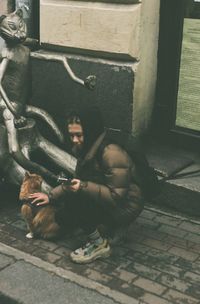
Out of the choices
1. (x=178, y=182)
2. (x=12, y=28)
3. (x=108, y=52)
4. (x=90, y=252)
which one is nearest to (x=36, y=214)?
(x=90, y=252)

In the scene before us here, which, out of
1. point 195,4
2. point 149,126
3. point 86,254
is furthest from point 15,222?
point 195,4

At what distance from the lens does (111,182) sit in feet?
A: 13.9

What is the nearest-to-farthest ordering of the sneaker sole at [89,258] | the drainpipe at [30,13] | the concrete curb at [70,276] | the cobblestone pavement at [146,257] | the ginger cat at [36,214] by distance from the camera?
the concrete curb at [70,276] < the cobblestone pavement at [146,257] < the sneaker sole at [89,258] < the ginger cat at [36,214] < the drainpipe at [30,13]

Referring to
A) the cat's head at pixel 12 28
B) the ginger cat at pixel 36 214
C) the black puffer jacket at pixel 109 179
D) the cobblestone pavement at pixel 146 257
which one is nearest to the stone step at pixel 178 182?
the cobblestone pavement at pixel 146 257

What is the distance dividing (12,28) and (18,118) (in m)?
0.87

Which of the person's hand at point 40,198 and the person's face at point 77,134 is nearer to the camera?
the person's face at point 77,134

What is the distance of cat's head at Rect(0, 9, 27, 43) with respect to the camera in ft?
16.9

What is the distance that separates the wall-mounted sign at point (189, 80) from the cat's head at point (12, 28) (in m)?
1.87

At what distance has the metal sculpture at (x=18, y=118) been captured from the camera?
518 cm

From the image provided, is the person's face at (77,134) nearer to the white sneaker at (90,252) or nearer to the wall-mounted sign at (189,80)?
the white sneaker at (90,252)

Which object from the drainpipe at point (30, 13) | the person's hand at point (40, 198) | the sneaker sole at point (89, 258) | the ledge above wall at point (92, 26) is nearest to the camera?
the sneaker sole at point (89, 258)

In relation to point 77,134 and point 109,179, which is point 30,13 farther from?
point 109,179

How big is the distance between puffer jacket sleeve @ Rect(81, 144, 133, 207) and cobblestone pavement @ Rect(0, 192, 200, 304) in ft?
1.83

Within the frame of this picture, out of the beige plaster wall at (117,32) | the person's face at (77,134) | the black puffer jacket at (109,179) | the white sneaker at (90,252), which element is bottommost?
the white sneaker at (90,252)
